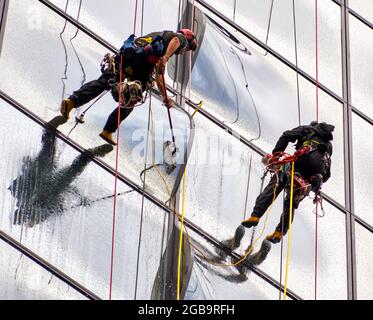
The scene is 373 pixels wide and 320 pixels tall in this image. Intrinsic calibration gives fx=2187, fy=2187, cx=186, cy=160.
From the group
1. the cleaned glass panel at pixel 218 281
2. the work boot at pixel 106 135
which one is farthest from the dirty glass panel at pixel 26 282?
the work boot at pixel 106 135

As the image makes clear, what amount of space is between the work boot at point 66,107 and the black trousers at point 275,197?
1.93 meters

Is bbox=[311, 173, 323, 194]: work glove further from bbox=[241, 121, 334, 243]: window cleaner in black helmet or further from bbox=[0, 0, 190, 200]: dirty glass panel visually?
bbox=[0, 0, 190, 200]: dirty glass panel

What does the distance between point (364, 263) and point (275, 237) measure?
1.40m

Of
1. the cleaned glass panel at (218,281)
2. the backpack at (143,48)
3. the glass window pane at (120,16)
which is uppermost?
the glass window pane at (120,16)

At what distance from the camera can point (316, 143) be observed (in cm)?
1909

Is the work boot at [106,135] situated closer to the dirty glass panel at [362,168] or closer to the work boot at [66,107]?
the work boot at [66,107]

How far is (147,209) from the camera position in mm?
18172

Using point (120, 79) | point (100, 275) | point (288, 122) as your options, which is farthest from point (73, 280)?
point (288, 122)

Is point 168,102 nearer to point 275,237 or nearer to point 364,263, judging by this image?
point 275,237

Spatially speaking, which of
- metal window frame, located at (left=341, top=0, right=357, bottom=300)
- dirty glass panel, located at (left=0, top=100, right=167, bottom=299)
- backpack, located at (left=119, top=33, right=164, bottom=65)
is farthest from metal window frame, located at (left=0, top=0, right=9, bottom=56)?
metal window frame, located at (left=341, top=0, right=357, bottom=300)

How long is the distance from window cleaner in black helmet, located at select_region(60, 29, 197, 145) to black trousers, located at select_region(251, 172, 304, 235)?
4.45 feet

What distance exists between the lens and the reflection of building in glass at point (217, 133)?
1772 centimetres

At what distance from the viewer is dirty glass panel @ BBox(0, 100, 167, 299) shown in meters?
17.3
